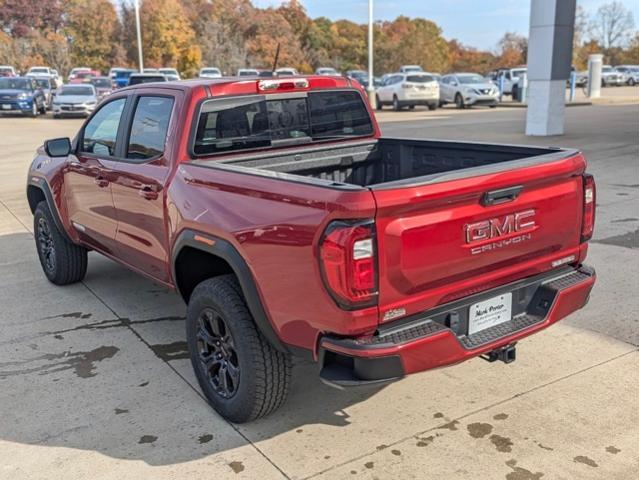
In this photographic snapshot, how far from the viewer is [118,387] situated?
3.98 metres

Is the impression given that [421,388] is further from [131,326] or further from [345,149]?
[131,326]

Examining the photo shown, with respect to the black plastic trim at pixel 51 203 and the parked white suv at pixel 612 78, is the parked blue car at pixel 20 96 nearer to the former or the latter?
the black plastic trim at pixel 51 203

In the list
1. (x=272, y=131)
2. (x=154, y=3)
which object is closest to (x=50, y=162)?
(x=272, y=131)

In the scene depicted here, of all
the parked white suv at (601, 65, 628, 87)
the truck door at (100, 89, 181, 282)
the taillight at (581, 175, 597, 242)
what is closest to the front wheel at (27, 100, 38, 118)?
the truck door at (100, 89, 181, 282)

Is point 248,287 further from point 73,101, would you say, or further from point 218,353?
point 73,101

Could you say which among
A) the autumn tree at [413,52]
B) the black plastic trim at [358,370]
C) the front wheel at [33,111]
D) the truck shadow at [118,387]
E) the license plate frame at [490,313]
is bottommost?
the truck shadow at [118,387]

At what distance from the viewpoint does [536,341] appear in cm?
443

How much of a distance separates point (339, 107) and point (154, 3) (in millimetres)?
59219

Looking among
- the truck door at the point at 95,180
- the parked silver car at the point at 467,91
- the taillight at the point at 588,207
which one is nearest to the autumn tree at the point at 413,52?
the parked silver car at the point at 467,91

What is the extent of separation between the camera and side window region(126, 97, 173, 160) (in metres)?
4.14

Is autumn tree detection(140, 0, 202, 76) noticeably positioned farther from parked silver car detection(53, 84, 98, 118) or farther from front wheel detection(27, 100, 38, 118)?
parked silver car detection(53, 84, 98, 118)

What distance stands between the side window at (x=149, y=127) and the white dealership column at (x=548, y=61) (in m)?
13.8

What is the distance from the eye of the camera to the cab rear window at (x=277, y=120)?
4102 mm

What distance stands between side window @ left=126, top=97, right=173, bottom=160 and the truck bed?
0.45 meters
